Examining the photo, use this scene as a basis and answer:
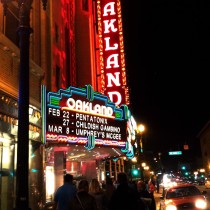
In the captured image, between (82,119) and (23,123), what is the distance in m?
8.35

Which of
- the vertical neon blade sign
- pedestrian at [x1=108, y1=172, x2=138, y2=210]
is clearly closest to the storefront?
pedestrian at [x1=108, y1=172, x2=138, y2=210]

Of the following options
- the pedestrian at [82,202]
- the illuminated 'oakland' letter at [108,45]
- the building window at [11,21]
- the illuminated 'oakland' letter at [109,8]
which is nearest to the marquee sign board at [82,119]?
the building window at [11,21]

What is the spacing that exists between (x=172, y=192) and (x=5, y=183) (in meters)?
5.72

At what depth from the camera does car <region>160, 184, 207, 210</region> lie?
36.8 feet

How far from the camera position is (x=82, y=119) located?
13.9 meters

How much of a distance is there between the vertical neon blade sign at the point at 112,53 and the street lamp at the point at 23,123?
1538 cm

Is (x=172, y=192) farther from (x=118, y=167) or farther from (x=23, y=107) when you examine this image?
(x=118, y=167)

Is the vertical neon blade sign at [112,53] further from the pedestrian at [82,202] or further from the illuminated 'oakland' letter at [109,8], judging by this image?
the pedestrian at [82,202]

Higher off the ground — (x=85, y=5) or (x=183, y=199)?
(x=85, y=5)

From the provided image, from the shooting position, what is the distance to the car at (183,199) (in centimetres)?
1121

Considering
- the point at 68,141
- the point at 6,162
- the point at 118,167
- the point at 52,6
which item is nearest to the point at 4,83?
the point at 6,162

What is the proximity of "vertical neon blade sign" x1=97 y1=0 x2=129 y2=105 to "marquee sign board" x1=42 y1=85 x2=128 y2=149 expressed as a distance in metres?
4.99

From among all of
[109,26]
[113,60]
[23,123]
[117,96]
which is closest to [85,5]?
[109,26]

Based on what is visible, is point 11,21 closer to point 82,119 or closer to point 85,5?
point 82,119
